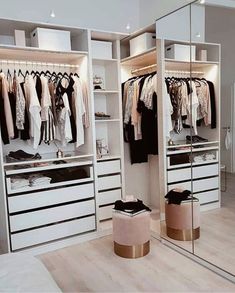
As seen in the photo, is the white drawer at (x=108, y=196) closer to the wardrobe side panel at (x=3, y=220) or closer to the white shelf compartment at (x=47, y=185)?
the white shelf compartment at (x=47, y=185)

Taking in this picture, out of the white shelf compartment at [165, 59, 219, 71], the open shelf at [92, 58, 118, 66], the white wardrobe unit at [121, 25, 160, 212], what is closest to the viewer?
the white shelf compartment at [165, 59, 219, 71]

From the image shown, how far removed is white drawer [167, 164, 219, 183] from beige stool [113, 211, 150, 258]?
60cm

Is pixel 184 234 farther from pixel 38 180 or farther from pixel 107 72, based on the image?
pixel 107 72

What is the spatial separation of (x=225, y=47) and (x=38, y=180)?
2.14m

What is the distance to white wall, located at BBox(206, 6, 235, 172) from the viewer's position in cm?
247

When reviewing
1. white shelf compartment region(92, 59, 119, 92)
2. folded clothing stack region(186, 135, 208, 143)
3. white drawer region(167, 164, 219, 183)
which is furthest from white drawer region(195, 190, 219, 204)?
white shelf compartment region(92, 59, 119, 92)

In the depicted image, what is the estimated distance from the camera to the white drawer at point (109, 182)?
11.2 ft

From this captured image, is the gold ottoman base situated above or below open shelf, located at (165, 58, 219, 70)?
below

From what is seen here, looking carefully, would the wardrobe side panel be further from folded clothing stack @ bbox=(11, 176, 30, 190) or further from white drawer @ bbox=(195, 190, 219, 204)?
white drawer @ bbox=(195, 190, 219, 204)

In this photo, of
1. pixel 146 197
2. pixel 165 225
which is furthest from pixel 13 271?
pixel 146 197

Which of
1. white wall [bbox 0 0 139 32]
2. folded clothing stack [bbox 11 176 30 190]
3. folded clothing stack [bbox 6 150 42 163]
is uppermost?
white wall [bbox 0 0 139 32]

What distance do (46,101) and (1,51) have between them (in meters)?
0.63

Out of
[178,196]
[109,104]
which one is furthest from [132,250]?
[109,104]

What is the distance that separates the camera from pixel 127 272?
8.09 ft
